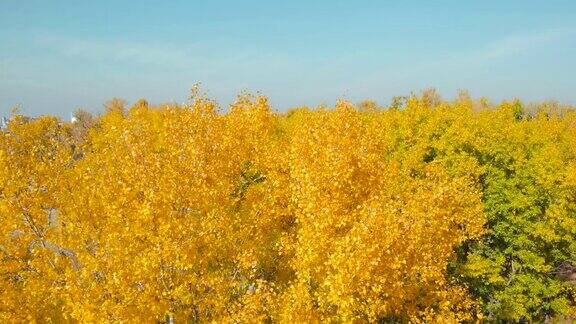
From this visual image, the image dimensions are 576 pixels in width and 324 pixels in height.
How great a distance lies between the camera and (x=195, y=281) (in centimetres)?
1862

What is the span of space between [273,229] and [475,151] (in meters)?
22.1

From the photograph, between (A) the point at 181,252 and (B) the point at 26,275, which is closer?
(A) the point at 181,252

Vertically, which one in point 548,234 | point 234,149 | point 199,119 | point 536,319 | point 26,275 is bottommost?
point 536,319

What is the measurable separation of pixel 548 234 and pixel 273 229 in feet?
68.3

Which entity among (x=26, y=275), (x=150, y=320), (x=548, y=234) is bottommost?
(x=548, y=234)

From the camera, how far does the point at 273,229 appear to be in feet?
96.8

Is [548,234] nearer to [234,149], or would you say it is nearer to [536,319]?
[536,319]

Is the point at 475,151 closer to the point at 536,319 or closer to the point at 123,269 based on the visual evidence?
the point at 536,319

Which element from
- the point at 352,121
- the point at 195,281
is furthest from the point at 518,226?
the point at 195,281

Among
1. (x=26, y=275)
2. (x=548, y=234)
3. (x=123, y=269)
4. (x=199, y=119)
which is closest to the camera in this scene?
(x=123, y=269)

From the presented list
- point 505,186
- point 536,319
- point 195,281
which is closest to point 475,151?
point 505,186

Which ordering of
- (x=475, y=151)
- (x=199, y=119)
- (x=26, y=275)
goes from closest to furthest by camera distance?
(x=26, y=275), (x=199, y=119), (x=475, y=151)

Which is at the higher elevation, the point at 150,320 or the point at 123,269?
the point at 123,269

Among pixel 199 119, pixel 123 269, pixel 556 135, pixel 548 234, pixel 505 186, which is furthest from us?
pixel 556 135
